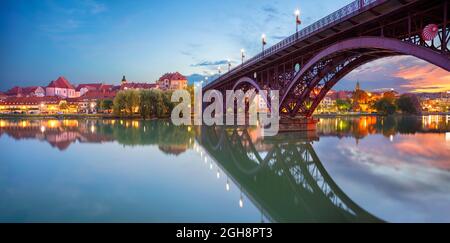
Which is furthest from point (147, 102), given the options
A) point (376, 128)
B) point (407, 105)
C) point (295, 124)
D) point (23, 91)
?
point (23, 91)

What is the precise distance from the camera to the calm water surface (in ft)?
33.6

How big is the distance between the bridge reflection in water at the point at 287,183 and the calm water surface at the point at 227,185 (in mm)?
42

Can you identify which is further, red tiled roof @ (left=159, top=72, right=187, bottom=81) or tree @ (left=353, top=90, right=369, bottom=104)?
red tiled roof @ (left=159, top=72, right=187, bottom=81)

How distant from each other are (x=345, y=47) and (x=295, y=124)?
604 inches

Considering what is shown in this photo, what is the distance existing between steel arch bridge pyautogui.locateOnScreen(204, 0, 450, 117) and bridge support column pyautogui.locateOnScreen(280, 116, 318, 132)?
61 centimetres

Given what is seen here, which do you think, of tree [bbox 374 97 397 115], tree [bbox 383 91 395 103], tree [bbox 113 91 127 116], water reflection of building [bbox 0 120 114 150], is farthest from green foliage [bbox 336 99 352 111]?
water reflection of building [bbox 0 120 114 150]

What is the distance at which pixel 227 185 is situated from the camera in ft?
47.6

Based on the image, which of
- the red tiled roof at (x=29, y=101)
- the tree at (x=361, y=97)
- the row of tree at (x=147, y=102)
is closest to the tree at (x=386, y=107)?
the tree at (x=361, y=97)

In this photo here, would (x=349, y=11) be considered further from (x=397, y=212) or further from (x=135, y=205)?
(x=135, y=205)

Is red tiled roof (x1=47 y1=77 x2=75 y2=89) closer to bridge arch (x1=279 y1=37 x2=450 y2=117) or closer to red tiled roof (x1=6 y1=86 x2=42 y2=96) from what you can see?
red tiled roof (x1=6 y1=86 x2=42 y2=96)

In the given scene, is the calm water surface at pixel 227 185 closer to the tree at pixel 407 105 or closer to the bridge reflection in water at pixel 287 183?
the bridge reflection in water at pixel 287 183

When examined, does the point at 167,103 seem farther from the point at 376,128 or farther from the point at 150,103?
the point at 376,128

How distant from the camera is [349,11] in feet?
69.1
